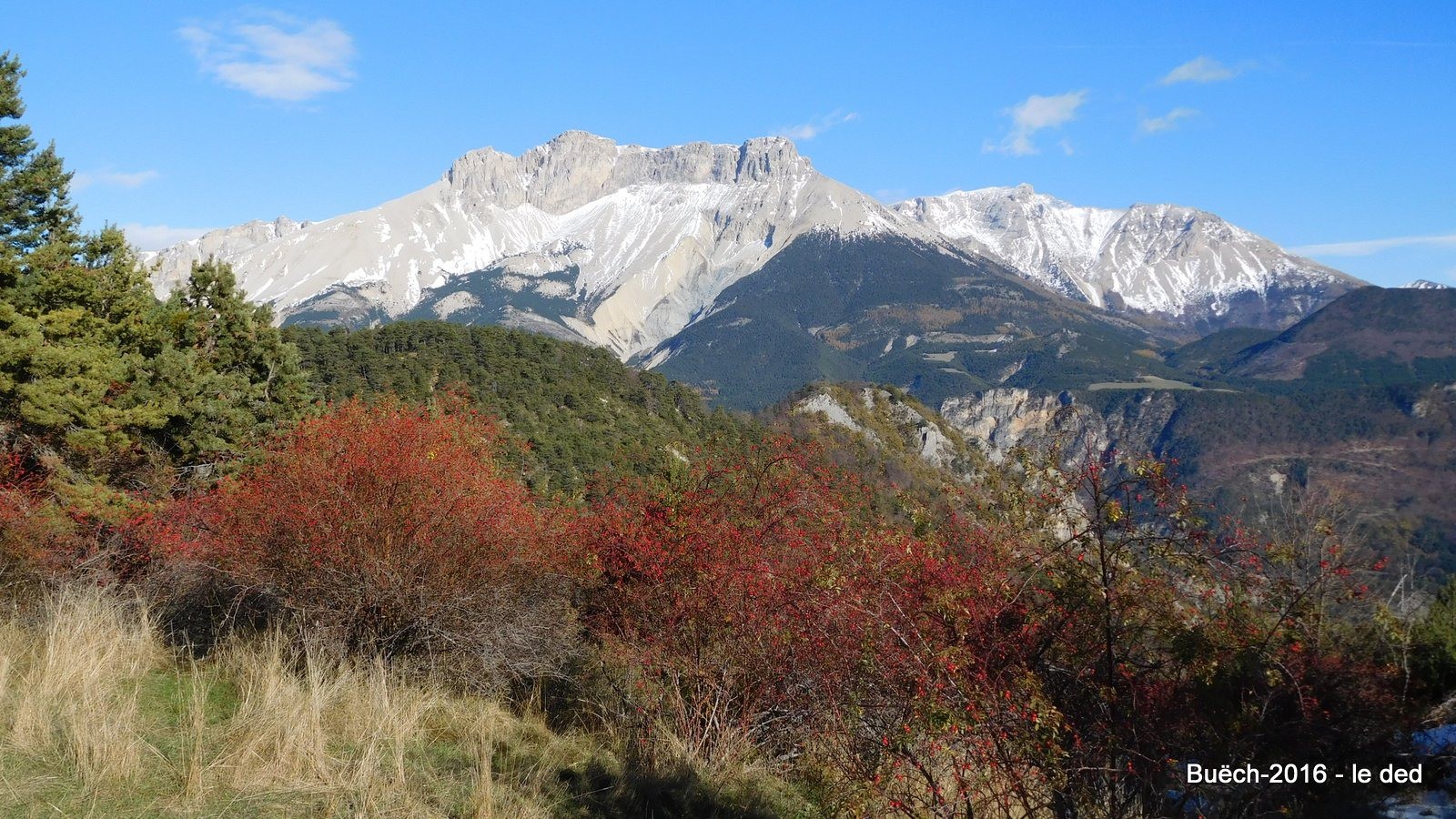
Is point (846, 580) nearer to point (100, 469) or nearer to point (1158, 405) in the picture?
point (100, 469)

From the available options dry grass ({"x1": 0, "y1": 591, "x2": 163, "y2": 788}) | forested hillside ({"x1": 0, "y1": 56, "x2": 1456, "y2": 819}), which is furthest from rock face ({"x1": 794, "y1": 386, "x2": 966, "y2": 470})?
dry grass ({"x1": 0, "y1": 591, "x2": 163, "y2": 788})

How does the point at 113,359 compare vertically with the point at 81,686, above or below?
above

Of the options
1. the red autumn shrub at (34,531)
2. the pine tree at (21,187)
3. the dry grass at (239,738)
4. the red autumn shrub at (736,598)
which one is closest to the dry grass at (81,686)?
the dry grass at (239,738)

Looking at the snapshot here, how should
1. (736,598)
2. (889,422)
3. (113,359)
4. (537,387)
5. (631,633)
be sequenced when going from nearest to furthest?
1. (736,598)
2. (631,633)
3. (113,359)
4. (537,387)
5. (889,422)

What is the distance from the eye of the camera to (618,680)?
10.5 metres

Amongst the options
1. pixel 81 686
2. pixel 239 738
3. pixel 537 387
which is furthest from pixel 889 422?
pixel 239 738

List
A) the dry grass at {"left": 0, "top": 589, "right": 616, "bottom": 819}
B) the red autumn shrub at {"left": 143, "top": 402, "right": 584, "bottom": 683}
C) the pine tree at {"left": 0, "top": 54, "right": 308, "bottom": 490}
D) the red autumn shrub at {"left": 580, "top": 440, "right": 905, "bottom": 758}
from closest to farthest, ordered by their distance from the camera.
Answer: the dry grass at {"left": 0, "top": 589, "right": 616, "bottom": 819} < the red autumn shrub at {"left": 580, "top": 440, "right": 905, "bottom": 758} < the red autumn shrub at {"left": 143, "top": 402, "right": 584, "bottom": 683} < the pine tree at {"left": 0, "top": 54, "right": 308, "bottom": 490}

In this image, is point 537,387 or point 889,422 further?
point 889,422

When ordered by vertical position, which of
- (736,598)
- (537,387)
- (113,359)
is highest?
(537,387)

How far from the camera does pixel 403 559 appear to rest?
10344mm

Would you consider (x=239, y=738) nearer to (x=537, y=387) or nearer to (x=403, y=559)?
(x=403, y=559)

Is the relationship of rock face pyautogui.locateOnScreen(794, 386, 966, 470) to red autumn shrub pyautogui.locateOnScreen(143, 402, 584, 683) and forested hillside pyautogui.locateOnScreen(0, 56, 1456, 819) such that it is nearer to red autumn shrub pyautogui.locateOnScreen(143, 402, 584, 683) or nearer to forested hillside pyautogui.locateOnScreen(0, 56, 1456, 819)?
forested hillside pyautogui.locateOnScreen(0, 56, 1456, 819)

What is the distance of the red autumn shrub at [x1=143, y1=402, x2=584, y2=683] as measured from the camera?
1009 centimetres

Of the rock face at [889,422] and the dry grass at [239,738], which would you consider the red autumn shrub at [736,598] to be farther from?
the rock face at [889,422]
